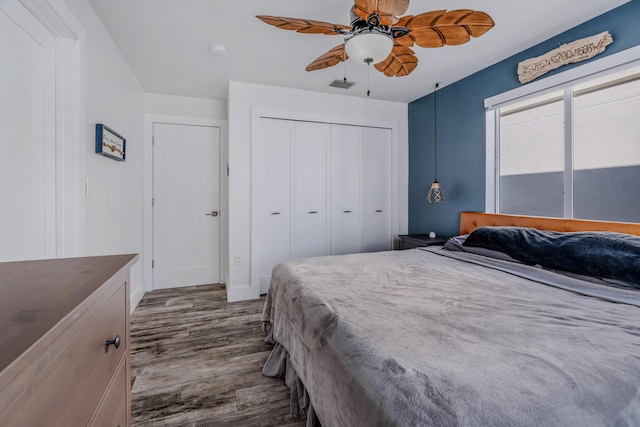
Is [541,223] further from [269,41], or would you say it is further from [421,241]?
[269,41]

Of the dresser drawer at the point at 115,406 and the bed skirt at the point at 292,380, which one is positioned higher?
the dresser drawer at the point at 115,406

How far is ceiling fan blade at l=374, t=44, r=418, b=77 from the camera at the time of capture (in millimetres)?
1962

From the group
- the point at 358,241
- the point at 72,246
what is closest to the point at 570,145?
the point at 358,241

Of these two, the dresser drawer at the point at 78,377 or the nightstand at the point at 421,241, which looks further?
the nightstand at the point at 421,241

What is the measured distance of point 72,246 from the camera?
1.73 meters

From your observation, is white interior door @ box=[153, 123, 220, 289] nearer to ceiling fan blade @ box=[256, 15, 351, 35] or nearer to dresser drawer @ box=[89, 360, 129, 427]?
ceiling fan blade @ box=[256, 15, 351, 35]

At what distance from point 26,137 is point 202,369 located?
1689 mm

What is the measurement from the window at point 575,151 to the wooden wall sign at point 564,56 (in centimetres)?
19

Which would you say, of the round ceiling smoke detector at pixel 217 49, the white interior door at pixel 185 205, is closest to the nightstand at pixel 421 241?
the white interior door at pixel 185 205

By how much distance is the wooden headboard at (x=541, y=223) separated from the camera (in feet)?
6.49

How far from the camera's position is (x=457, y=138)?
11.0 ft

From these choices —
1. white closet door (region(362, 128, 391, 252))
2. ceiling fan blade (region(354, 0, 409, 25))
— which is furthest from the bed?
white closet door (region(362, 128, 391, 252))

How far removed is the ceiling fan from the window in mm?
1368

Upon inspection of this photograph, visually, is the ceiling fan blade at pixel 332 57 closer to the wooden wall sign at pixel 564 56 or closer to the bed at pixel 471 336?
the bed at pixel 471 336
